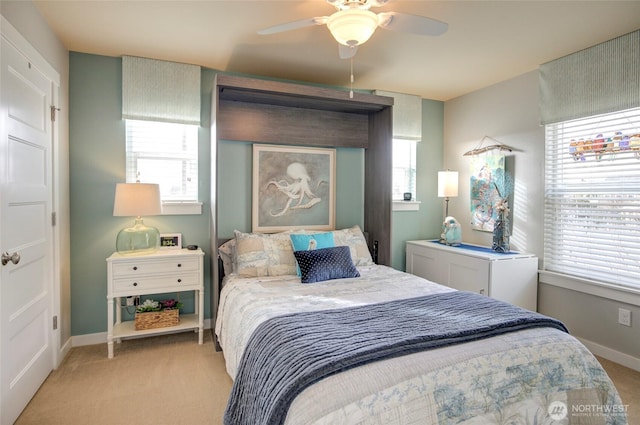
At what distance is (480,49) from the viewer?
116 inches

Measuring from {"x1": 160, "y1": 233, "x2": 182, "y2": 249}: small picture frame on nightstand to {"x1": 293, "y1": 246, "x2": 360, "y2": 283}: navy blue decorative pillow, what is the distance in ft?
3.76

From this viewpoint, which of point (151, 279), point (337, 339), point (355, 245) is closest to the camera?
point (337, 339)

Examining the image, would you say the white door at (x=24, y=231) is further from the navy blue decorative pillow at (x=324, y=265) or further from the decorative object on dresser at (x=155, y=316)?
the navy blue decorative pillow at (x=324, y=265)

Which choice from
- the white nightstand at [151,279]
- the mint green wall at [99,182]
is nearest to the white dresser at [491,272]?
the mint green wall at [99,182]

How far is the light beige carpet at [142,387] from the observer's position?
2102 mm

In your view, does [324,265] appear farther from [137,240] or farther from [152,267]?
[137,240]

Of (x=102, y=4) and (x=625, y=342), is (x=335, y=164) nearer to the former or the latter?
(x=102, y=4)

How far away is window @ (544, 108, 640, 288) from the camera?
9.05ft

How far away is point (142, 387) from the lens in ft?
7.97

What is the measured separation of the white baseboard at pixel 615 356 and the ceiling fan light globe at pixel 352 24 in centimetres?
309

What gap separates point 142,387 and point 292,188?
84.1 inches

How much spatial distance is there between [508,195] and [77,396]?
158 inches

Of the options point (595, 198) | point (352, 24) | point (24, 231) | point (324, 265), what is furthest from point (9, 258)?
point (595, 198)

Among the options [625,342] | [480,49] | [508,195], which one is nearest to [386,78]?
[480,49]
